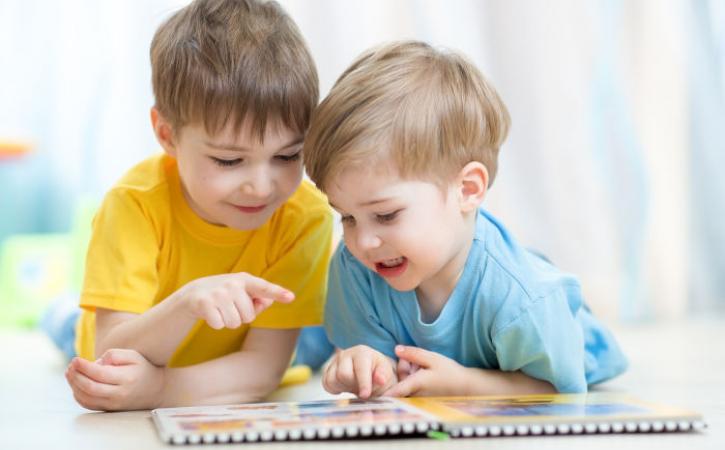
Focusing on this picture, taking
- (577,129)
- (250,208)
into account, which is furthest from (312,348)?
(577,129)

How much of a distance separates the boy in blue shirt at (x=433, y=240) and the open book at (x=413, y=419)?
96 mm

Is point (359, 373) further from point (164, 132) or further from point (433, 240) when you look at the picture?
point (164, 132)

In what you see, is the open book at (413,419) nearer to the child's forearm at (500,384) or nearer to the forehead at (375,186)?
the child's forearm at (500,384)

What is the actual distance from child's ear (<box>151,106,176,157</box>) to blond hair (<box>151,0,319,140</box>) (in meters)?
0.01

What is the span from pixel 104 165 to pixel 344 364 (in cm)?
149

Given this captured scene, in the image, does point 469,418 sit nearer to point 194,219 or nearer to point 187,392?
point 187,392

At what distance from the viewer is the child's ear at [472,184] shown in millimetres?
1083

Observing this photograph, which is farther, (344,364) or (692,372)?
(692,372)

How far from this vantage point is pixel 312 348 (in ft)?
5.10

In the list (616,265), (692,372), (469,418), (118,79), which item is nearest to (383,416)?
(469,418)

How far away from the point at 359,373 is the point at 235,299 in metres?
0.15

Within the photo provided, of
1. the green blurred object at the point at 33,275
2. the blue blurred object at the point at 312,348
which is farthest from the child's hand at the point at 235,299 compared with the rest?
the green blurred object at the point at 33,275

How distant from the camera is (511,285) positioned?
1091mm

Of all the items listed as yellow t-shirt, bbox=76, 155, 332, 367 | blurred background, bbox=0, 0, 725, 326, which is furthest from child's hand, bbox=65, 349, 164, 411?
blurred background, bbox=0, 0, 725, 326
